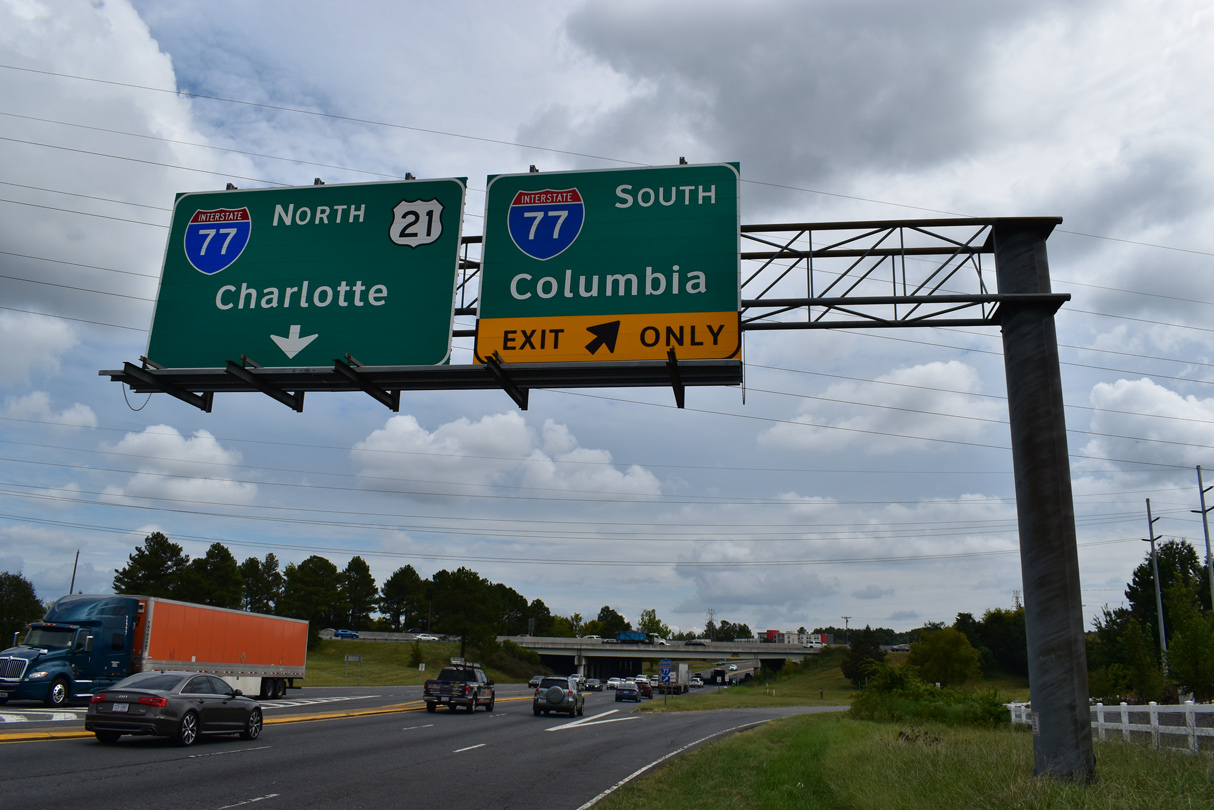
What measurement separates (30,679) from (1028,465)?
2851 cm

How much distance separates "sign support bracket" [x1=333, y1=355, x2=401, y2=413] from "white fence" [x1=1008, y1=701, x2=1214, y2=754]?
1044cm

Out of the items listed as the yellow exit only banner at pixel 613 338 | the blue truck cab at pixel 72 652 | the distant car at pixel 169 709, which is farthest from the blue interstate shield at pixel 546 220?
the blue truck cab at pixel 72 652

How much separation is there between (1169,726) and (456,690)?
85.0 feet

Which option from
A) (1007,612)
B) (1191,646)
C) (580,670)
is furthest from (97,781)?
(1007,612)

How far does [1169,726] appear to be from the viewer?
59.4ft

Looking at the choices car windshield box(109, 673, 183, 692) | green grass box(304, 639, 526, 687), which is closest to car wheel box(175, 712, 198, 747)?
car windshield box(109, 673, 183, 692)

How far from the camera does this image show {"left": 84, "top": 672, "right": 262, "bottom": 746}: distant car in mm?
16797

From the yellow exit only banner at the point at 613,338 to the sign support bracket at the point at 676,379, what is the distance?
0.19m

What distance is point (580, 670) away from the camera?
12175 centimetres

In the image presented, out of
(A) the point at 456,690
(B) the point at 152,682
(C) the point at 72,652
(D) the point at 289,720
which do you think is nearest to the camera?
(B) the point at 152,682

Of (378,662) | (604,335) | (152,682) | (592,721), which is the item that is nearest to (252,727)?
(152,682)

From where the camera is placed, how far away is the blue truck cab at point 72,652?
25547 mm

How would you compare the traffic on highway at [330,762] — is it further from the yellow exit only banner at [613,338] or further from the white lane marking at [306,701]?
the yellow exit only banner at [613,338]

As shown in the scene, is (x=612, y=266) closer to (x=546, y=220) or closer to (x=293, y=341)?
(x=546, y=220)
